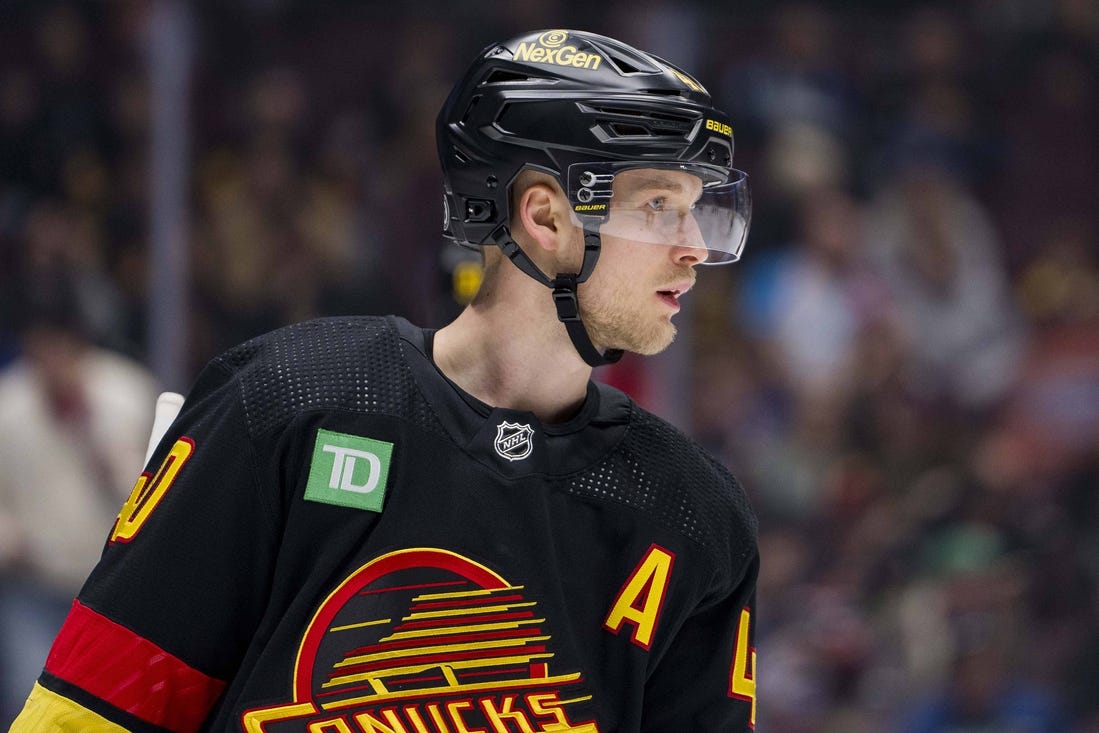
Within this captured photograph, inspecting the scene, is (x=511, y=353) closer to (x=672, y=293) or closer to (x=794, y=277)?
(x=672, y=293)

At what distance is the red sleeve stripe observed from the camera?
1.39 meters

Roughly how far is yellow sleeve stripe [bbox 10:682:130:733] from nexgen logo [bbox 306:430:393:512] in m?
0.30

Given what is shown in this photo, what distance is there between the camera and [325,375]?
145cm

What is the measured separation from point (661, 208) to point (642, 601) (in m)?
0.42

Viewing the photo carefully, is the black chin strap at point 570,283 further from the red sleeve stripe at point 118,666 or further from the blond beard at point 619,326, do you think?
the red sleeve stripe at point 118,666

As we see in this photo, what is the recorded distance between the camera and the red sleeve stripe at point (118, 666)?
4.56 ft

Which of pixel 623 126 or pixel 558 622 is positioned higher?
pixel 623 126

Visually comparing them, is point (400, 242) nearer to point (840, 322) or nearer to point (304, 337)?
point (840, 322)

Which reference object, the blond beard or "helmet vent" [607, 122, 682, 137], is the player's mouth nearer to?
the blond beard

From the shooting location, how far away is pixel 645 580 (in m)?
1.50

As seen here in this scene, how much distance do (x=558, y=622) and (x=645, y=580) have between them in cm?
11

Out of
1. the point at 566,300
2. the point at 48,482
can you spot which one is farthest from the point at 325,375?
the point at 48,482

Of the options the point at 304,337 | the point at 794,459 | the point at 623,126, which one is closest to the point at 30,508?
the point at 794,459

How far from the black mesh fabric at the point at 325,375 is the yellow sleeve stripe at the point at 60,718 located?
32cm
